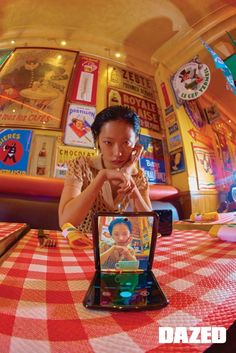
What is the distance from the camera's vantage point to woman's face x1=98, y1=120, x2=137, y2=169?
1.56 ft

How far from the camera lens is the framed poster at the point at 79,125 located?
1.64 feet

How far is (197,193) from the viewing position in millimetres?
416

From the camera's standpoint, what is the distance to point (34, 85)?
46 centimetres

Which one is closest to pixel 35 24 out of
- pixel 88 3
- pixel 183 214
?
pixel 88 3

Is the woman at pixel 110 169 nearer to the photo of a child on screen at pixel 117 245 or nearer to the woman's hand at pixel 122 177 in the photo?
the woman's hand at pixel 122 177

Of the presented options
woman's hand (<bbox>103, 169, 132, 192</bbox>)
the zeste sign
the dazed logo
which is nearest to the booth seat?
woman's hand (<bbox>103, 169, 132, 192</bbox>)

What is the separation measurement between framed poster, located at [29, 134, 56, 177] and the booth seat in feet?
0.10

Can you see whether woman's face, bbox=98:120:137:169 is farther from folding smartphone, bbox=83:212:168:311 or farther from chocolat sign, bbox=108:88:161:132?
folding smartphone, bbox=83:212:168:311

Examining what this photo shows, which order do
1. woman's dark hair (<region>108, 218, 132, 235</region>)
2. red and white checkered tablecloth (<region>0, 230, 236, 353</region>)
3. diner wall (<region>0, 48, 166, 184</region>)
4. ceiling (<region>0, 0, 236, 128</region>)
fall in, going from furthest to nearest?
diner wall (<region>0, 48, 166, 184</region>) → ceiling (<region>0, 0, 236, 128</region>) → woman's dark hair (<region>108, 218, 132, 235</region>) → red and white checkered tablecloth (<region>0, 230, 236, 353</region>)

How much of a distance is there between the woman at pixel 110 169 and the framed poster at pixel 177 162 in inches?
3.1

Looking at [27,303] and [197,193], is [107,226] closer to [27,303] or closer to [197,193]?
[27,303]

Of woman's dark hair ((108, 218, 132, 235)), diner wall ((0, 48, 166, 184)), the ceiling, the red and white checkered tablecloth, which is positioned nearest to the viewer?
the red and white checkered tablecloth

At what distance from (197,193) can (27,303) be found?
0.36 m

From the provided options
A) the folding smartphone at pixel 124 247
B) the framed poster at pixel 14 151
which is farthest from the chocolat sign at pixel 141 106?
the folding smartphone at pixel 124 247
